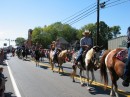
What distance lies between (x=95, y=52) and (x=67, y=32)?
447 feet

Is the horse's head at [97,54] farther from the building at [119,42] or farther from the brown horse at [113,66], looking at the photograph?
the building at [119,42]

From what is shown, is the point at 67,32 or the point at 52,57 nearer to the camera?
the point at 52,57

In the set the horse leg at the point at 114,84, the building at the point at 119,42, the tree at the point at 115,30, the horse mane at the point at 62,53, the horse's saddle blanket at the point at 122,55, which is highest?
the tree at the point at 115,30

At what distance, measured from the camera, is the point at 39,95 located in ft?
38.8

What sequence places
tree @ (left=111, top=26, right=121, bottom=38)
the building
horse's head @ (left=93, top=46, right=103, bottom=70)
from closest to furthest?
horse's head @ (left=93, top=46, right=103, bottom=70) → the building → tree @ (left=111, top=26, right=121, bottom=38)

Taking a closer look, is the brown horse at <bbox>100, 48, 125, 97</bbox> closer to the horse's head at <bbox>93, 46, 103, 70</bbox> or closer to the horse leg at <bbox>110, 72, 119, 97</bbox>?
the horse leg at <bbox>110, 72, 119, 97</bbox>

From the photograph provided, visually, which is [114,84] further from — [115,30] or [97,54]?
[115,30]

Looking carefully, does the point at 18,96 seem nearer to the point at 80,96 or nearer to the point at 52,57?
the point at 80,96

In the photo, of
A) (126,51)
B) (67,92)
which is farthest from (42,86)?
(126,51)

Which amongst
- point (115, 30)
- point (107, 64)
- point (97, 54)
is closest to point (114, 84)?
point (107, 64)

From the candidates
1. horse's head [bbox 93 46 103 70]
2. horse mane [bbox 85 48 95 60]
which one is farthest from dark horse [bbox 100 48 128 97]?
horse mane [bbox 85 48 95 60]

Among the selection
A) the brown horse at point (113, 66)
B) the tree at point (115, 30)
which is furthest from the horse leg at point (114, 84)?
the tree at point (115, 30)

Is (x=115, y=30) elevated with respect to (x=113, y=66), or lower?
elevated

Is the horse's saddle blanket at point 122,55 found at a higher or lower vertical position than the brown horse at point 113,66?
higher
